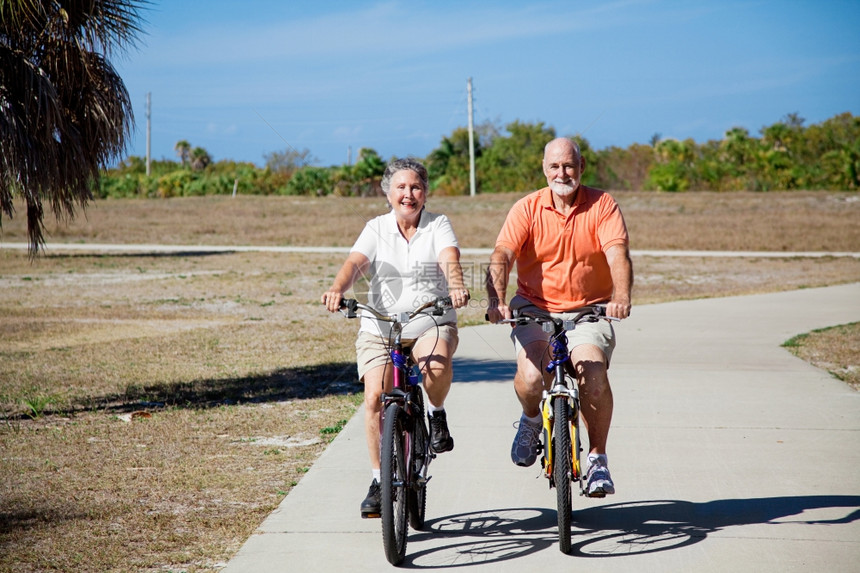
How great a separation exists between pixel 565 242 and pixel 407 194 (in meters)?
0.86

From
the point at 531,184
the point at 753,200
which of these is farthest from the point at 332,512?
the point at 531,184

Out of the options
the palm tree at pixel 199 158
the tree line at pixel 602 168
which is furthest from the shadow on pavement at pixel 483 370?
the palm tree at pixel 199 158

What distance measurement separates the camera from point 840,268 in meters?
23.5

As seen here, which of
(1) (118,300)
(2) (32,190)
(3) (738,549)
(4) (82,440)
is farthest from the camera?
(1) (118,300)

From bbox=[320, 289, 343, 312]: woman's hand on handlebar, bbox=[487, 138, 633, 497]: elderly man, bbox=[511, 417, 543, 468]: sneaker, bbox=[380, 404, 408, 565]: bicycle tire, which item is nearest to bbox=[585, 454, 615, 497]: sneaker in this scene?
bbox=[487, 138, 633, 497]: elderly man

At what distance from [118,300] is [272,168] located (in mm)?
46072

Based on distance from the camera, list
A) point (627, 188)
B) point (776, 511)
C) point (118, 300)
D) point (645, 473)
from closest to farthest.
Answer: point (776, 511)
point (645, 473)
point (118, 300)
point (627, 188)

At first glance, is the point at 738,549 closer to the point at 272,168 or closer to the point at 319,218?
the point at 319,218

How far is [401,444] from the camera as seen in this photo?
14.7 ft

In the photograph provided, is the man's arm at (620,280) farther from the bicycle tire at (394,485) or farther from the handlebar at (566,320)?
the bicycle tire at (394,485)

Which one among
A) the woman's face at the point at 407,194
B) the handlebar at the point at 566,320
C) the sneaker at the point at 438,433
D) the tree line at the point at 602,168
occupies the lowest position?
the sneaker at the point at 438,433

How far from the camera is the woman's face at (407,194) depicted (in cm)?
489

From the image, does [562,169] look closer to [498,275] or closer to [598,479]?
[498,275]

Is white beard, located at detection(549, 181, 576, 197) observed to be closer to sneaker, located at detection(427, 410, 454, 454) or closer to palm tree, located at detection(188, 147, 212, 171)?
sneaker, located at detection(427, 410, 454, 454)
